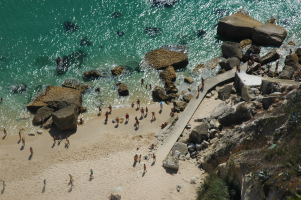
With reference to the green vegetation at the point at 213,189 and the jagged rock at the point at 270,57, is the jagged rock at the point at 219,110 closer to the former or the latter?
the green vegetation at the point at 213,189

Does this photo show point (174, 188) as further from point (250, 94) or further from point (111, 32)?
point (111, 32)

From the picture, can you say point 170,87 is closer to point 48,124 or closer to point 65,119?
point 65,119

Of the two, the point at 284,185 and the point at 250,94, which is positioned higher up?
the point at 284,185

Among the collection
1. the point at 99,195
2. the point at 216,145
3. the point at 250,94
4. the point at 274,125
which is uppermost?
the point at 274,125

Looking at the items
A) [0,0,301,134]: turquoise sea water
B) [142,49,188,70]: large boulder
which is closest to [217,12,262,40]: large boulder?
[0,0,301,134]: turquoise sea water

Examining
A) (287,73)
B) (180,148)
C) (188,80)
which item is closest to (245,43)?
(287,73)

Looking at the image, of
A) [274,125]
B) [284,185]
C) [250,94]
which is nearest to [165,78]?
[250,94]

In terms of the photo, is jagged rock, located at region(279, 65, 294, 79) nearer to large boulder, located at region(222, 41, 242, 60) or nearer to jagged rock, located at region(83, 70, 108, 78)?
large boulder, located at region(222, 41, 242, 60)
